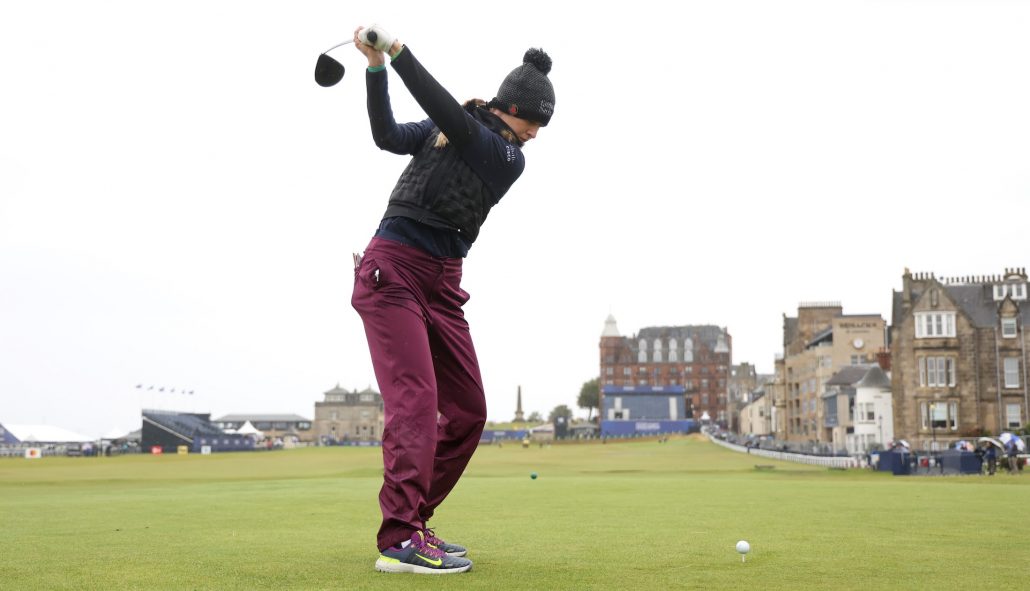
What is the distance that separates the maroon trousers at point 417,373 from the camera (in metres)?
6.03

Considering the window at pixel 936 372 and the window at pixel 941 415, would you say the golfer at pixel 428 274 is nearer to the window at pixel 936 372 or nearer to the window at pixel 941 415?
the window at pixel 941 415

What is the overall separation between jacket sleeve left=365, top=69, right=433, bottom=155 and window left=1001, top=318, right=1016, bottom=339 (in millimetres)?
69658

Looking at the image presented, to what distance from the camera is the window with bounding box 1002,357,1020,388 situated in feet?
217

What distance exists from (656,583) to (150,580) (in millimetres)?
2779

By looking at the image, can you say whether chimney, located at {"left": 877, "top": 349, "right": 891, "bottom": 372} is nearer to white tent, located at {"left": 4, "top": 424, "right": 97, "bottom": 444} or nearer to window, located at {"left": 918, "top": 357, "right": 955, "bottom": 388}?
window, located at {"left": 918, "top": 357, "right": 955, "bottom": 388}

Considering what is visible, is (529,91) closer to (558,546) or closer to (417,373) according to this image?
(417,373)

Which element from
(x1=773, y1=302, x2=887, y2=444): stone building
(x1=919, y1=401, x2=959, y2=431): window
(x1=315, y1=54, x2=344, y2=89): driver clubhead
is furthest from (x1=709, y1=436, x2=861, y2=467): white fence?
(x1=315, y1=54, x2=344, y2=89): driver clubhead

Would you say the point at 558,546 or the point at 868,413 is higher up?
the point at 558,546

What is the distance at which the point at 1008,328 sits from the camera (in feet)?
219

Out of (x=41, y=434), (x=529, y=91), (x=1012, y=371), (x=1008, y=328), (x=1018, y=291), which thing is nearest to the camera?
(x=529, y=91)

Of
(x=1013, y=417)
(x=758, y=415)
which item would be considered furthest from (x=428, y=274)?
(x=758, y=415)

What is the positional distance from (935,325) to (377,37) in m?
69.4

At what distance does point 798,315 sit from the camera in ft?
349

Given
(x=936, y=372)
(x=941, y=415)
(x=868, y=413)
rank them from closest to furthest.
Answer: (x=941, y=415) < (x=936, y=372) < (x=868, y=413)
